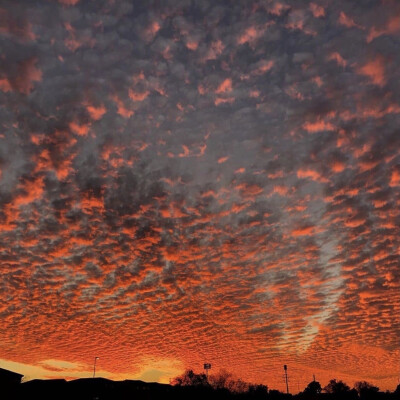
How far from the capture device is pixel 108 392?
66750 mm

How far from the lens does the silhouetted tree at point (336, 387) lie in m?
140

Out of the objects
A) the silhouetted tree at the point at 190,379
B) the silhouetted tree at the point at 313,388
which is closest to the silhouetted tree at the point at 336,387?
the silhouetted tree at the point at 313,388

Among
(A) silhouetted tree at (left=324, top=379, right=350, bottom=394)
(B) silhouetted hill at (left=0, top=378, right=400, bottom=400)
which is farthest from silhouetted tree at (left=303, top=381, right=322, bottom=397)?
(B) silhouetted hill at (left=0, top=378, right=400, bottom=400)

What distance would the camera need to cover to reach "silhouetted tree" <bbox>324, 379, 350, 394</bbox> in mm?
139625

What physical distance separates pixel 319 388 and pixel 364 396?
16.6m

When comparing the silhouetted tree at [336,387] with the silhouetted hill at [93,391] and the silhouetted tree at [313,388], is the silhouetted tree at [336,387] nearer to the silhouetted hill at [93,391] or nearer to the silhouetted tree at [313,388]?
the silhouetted tree at [313,388]

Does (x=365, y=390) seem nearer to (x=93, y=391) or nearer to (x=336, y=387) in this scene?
(x=336, y=387)

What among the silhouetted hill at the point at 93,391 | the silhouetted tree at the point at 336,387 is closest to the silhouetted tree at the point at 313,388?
the silhouetted tree at the point at 336,387

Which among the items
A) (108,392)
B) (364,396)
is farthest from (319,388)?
(108,392)

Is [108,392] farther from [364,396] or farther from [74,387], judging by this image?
[364,396]

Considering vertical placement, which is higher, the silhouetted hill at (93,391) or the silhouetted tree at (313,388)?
the silhouetted tree at (313,388)

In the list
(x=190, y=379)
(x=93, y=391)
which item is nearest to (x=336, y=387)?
(x=190, y=379)

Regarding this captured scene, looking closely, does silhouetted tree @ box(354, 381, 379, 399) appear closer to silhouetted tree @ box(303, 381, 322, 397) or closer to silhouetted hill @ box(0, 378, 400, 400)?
silhouetted tree @ box(303, 381, 322, 397)

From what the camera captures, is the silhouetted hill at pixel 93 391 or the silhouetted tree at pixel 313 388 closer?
the silhouetted hill at pixel 93 391
